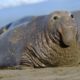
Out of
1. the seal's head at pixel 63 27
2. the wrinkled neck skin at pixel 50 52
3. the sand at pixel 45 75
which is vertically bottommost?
the sand at pixel 45 75

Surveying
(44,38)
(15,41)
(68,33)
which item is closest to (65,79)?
(68,33)

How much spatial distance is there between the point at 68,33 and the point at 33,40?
88 cm

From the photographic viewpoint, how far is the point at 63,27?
6.57 metres

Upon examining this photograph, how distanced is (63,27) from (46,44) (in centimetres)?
59

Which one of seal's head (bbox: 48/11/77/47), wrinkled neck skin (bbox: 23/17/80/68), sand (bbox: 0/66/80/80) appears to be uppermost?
seal's head (bbox: 48/11/77/47)

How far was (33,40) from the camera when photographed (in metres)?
7.08

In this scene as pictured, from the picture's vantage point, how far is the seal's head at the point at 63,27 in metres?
6.55

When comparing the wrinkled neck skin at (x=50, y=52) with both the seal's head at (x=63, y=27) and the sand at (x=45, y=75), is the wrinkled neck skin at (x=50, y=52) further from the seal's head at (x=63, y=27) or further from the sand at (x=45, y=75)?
the sand at (x=45, y=75)

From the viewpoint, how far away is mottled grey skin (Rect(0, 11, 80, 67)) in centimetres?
662

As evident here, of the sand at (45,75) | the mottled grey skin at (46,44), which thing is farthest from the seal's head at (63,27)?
the sand at (45,75)

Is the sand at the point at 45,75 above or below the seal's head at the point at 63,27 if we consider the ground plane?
below

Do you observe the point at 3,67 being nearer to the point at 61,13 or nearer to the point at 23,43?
the point at 23,43

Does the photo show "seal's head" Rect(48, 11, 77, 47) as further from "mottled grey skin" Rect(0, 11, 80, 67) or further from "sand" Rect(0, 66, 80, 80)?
"sand" Rect(0, 66, 80, 80)

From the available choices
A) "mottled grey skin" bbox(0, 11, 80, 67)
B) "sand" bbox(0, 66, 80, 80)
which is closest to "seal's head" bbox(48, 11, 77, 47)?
"mottled grey skin" bbox(0, 11, 80, 67)
